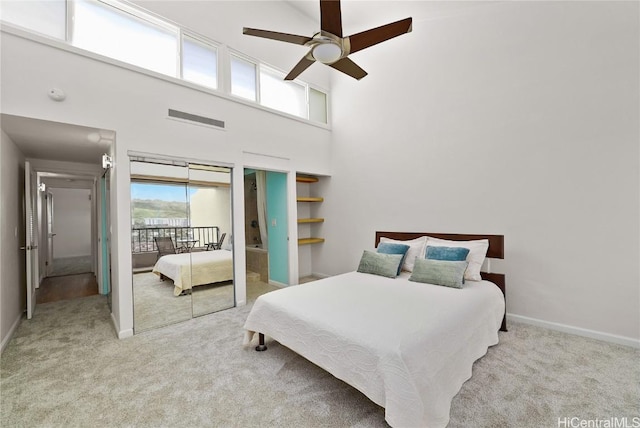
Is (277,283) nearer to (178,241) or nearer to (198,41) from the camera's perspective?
(178,241)

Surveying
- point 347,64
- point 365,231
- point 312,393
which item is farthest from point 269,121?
point 312,393

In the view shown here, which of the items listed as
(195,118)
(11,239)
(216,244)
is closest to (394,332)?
(216,244)

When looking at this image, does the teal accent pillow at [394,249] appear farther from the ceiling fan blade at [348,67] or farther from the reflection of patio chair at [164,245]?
the reflection of patio chair at [164,245]

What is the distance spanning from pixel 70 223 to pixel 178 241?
8256 millimetres

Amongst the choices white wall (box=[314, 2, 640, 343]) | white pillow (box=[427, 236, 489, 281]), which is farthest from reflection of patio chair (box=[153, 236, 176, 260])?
white pillow (box=[427, 236, 489, 281])

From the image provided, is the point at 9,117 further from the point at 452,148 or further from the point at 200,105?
the point at 452,148

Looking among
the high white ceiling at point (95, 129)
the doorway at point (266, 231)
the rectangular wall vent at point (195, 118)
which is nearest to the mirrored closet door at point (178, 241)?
the rectangular wall vent at point (195, 118)

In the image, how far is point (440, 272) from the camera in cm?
305

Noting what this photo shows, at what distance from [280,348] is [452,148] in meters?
3.39

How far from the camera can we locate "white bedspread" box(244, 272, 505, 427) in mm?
1570

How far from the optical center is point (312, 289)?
2852 mm

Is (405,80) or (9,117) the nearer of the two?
(9,117)

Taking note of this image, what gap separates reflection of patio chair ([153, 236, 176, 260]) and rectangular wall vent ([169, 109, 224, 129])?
1525 mm

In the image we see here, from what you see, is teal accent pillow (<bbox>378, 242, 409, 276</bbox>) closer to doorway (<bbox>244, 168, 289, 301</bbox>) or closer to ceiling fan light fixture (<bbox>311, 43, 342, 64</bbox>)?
doorway (<bbox>244, 168, 289, 301</bbox>)
